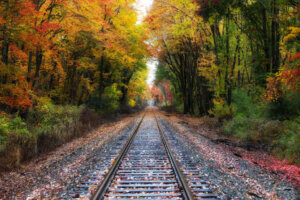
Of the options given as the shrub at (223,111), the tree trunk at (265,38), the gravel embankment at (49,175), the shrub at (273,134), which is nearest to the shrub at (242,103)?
the shrub at (223,111)

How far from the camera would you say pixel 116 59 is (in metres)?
18.8

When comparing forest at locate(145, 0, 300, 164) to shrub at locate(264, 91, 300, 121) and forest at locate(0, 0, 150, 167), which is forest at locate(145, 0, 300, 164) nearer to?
shrub at locate(264, 91, 300, 121)

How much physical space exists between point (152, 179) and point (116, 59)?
15444 millimetres

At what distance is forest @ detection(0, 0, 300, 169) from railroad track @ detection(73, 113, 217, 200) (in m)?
3.78

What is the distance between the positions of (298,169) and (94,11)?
14.5 metres

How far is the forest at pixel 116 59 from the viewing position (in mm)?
7719

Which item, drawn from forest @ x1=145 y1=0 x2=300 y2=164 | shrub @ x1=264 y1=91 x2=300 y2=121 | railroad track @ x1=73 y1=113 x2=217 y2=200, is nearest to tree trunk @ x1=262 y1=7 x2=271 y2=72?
forest @ x1=145 y1=0 x2=300 y2=164

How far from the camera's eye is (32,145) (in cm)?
784

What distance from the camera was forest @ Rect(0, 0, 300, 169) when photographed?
7.72 metres

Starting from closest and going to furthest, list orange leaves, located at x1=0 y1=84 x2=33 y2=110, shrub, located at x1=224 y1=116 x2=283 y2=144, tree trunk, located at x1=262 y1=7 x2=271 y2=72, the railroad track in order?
the railroad track, orange leaves, located at x1=0 y1=84 x2=33 y2=110, shrub, located at x1=224 y1=116 x2=283 y2=144, tree trunk, located at x1=262 y1=7 x2=271 y2=72

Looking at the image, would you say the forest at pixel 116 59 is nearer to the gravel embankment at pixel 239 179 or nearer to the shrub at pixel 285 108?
the shrub at pixel 285 108

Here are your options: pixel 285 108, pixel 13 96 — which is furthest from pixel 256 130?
pixel 13 96

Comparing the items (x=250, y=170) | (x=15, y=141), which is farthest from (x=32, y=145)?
(x=250, y=170)

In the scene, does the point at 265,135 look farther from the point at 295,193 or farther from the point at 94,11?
the point at 94,11
